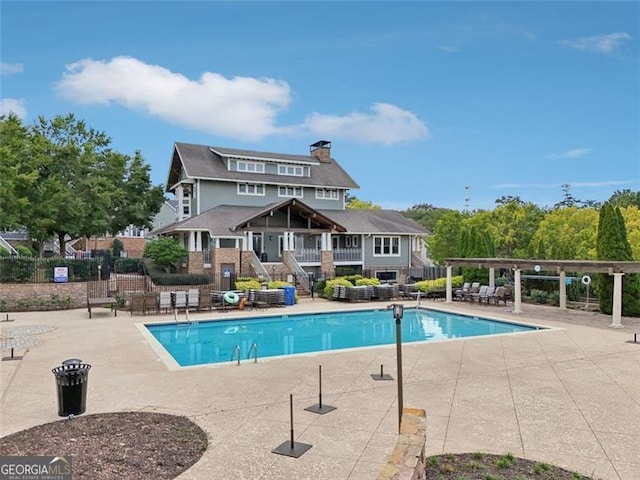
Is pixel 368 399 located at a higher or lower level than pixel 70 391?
lower

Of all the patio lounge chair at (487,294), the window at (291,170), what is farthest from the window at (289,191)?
the patio lounge chair at (487,294)

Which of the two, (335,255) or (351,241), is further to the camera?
(351,241)

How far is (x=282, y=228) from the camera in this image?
97.1 feet

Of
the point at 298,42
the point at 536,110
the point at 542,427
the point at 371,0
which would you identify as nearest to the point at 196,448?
the point at 542,427

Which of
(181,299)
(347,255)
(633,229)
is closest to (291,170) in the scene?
(347,255)

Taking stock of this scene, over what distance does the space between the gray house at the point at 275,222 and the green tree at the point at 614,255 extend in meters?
15.4

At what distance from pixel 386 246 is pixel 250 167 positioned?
11.6 m

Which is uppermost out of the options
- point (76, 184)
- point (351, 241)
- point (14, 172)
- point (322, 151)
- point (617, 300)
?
point (322, 151)

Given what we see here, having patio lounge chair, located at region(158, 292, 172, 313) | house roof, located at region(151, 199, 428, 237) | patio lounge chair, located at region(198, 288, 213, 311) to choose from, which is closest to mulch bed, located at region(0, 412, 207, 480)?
patio lounge chair, located at region(158, 292, 172, 313)

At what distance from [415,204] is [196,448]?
99.3 meters

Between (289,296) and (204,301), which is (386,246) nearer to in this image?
(289,296)

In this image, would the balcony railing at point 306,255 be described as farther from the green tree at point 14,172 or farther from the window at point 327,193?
the green tree at point 14,172

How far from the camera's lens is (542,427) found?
6.51m

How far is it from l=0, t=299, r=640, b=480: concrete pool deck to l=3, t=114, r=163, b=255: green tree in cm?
1723
